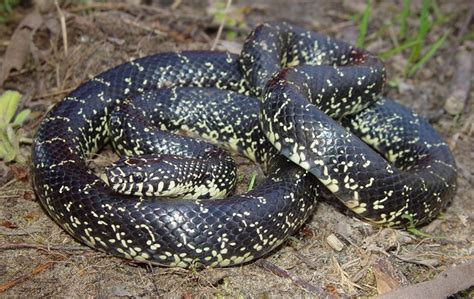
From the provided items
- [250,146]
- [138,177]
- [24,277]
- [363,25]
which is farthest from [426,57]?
[24,277]

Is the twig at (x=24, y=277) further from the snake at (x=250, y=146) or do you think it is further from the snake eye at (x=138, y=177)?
the snake eye at (x=138, y=177)

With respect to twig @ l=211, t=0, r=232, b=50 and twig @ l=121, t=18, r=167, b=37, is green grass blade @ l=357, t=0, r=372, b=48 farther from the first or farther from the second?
twig @ l=121, t=18, r=167, b=37

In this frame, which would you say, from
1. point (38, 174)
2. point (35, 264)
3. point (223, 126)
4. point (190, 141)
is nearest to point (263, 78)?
point (223, 126)

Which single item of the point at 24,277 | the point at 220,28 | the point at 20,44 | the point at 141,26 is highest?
the point at 220,28

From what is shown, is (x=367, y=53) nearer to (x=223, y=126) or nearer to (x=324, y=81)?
(x=324, y=81)

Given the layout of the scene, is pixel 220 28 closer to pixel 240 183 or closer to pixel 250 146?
pixel 250 146

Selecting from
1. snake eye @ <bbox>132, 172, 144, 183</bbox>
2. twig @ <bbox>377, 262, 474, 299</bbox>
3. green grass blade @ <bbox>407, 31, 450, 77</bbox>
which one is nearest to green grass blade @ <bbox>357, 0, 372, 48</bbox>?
green grass blade @ <bbox>407, 31, 450, 77</bbox>
